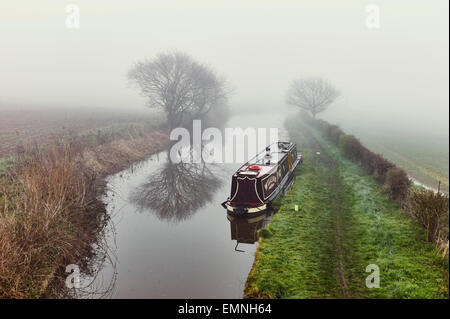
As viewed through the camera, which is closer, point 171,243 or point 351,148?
point 171,243

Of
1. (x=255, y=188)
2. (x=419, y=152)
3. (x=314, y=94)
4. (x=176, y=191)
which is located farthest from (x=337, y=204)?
(x=314, y=94)

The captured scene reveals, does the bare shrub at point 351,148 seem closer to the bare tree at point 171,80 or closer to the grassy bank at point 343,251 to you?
the grassy bank at point 343,251

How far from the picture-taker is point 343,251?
8781 millimetres

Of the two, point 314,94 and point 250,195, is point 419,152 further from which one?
point 314,94

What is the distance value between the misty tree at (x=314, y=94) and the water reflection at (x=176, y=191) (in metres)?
28.4

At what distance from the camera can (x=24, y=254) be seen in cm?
729

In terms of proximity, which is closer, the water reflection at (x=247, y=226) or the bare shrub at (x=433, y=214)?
the bare shrub at (x=433, y=214)

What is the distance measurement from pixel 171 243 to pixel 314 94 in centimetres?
3960

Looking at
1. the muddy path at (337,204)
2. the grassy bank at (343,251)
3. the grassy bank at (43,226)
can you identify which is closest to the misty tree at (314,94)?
the muddy path at (337,204)

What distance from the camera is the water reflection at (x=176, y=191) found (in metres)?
14.0

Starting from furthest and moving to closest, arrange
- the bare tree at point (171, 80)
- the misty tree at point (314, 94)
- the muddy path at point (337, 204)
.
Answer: the misty tree at point (314, 94) < the bare tree at point (171, 80) < the muddy path at point (337, 204)

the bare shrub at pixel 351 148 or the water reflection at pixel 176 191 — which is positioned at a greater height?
the bare shrub at pixel 351 148

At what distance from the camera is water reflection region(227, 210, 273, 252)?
10.9m
